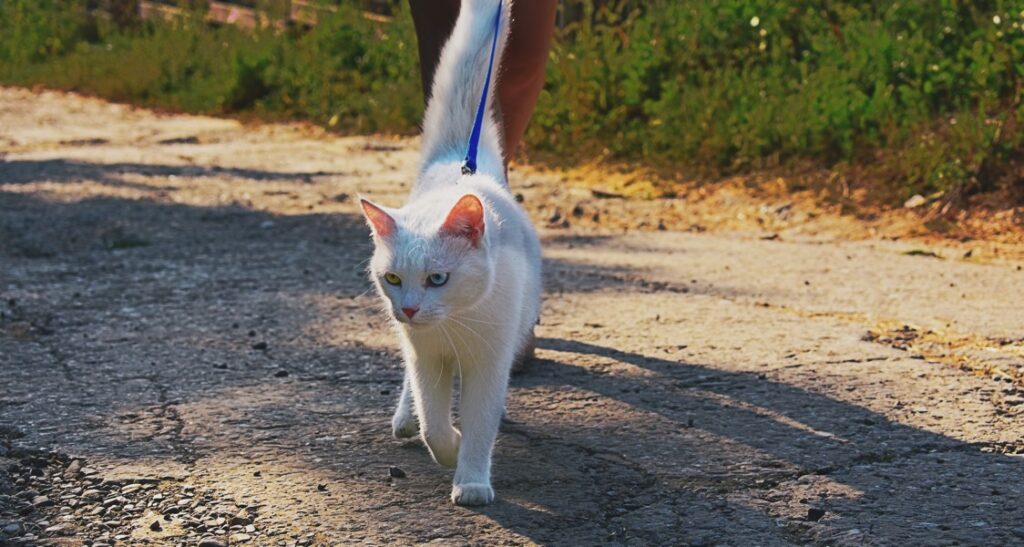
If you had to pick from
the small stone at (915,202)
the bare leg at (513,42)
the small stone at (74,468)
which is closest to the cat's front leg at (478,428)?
the small stone at (74,468)

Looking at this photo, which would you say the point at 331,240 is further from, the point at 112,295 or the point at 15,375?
the point at 15,375

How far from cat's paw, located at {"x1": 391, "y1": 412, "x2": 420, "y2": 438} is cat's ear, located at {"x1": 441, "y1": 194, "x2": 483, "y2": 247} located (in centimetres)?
59

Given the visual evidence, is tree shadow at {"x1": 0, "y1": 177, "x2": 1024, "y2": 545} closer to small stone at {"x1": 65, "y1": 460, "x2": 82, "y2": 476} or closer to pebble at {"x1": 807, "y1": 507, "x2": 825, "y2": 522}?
pebble at {"x1": 807, "y1": 507, "x2": 825, "y2": 522}

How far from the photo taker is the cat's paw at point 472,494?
2.58 m

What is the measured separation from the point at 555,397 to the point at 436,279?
0.86 meters

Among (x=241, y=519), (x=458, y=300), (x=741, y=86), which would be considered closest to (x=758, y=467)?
(x=458, y=300)

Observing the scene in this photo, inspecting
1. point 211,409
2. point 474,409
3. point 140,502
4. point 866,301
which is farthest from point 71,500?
point 866,301

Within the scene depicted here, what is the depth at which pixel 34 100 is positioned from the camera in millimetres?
10766

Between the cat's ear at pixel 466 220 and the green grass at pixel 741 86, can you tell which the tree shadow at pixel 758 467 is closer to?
the cat's ear at pixel 466 220

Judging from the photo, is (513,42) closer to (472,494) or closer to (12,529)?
(472,494)

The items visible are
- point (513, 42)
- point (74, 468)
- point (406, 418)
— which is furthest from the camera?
point (513, 42)

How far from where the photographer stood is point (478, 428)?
265 centimetres

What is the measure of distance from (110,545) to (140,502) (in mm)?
194

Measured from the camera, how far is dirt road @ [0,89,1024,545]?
8.26 ft
